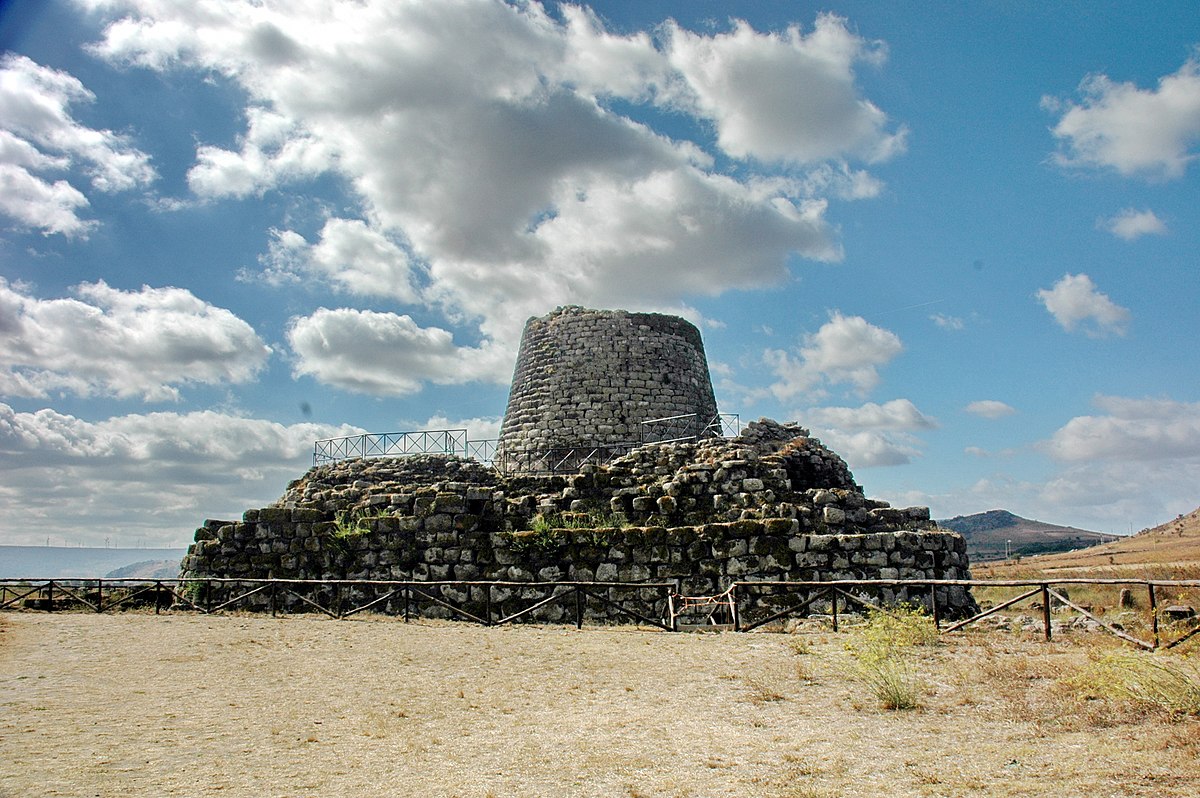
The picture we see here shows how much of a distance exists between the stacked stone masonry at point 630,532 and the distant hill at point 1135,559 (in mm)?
15948

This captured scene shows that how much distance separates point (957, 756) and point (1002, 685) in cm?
259

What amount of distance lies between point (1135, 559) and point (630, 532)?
41.3m

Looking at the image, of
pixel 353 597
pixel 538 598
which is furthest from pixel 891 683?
pixel 353 597

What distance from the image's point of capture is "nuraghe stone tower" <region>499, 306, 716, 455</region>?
2334 centimetres

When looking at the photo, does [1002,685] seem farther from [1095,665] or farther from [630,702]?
[630,702]

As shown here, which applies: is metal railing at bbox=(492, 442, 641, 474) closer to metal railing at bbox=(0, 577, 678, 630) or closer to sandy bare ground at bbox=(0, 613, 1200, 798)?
metal railing at bbox=(0, 577, 678, 630)

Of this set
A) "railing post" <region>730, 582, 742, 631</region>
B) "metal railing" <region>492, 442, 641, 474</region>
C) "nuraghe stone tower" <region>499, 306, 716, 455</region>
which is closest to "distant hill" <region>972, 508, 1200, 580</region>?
"nuraghe stone tower" <region>499, 306, 716, 455</region>

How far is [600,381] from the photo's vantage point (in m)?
23.8

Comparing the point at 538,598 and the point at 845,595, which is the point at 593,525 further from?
the point at 845,595

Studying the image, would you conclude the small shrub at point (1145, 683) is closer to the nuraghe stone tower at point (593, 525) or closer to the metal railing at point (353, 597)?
the nuraghe stone tower at point (593, 525)

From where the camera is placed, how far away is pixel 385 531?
1864cm

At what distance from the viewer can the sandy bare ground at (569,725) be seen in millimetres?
6078

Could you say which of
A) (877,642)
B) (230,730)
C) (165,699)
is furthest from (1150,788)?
(165,699)

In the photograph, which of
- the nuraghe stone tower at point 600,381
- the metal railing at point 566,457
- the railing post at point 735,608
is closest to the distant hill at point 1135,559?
the nuraghe stone tower at point 600,381
